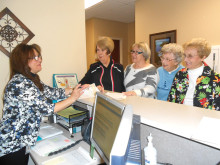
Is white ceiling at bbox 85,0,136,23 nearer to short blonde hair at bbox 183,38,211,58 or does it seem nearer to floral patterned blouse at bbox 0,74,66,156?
short blonde hair at bbox 183,38,211,58

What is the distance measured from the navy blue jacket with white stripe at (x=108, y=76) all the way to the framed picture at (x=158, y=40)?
1.94 metres

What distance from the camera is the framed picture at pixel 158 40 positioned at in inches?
133

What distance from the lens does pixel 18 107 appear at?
1.10m

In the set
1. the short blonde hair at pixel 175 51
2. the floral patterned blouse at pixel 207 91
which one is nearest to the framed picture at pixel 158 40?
the short blonde hair at pixel 175 51

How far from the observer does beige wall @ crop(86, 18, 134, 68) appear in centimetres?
537

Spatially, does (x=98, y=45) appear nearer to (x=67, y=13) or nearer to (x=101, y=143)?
(x=67, y=13)

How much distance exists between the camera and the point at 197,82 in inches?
57.4

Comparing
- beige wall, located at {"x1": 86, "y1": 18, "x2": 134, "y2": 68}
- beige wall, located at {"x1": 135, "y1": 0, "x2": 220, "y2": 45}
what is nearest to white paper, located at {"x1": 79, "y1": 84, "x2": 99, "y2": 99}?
beige wall, located at {"x1": 135, "y1": 0, "x2": 220, "y2": 45}

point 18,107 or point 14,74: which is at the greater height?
point 14,74

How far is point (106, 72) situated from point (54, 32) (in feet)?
2.74

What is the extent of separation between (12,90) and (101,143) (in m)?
0.69

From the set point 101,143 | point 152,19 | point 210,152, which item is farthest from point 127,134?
point 152,19

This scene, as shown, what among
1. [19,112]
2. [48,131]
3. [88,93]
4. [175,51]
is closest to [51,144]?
[48,131]

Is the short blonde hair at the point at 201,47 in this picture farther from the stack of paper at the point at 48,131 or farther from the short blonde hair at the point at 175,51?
the stack of paper at the point at 48,131
